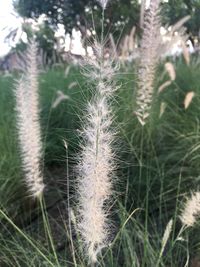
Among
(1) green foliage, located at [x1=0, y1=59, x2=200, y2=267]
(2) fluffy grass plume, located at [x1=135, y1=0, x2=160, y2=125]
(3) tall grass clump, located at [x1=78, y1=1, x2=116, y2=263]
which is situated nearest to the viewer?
(3) tall grass clump, located at [x1=78, y1=1, x2=116, y2=263]

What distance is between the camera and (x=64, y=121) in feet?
11.6

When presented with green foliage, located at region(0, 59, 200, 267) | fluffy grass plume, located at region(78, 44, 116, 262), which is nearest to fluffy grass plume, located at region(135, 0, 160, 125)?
green foliage, located at region(0, 59, 200, 267)

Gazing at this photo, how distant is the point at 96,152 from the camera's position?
114 cm

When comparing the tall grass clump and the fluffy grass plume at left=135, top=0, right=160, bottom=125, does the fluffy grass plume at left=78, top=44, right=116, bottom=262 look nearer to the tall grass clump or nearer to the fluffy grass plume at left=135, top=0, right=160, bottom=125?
the tall grass clump

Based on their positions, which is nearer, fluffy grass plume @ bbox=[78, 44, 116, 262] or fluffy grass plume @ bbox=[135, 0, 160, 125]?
fluffy grass plume @ bbox=[78, 44, 116, 262]

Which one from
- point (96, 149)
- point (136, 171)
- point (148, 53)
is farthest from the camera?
point (136, 171)

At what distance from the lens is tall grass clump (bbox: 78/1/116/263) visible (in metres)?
1.08

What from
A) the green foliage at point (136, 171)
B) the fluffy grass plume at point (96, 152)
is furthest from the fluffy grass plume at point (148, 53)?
the fluffy grass plume at point (96, 152)

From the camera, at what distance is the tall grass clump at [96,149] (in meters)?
1.08

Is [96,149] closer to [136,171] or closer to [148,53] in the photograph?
[148,53]

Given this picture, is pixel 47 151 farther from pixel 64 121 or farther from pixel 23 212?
pixel 23 212

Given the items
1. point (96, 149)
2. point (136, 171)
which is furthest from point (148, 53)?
point (96, 149)

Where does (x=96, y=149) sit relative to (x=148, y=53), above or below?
below

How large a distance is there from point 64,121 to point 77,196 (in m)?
2.18
